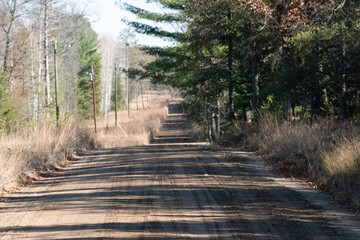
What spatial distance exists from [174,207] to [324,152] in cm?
458

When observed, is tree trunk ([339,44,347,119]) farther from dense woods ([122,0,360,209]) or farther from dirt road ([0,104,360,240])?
dirt road ([0,104,360,240])

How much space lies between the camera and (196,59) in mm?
29781

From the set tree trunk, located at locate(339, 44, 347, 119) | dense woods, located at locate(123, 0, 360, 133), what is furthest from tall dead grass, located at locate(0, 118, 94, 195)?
tree trunk, located at locate(339, 44, 347, 119)

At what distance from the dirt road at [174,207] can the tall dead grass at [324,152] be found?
0.57 m

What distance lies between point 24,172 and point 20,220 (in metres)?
4.28

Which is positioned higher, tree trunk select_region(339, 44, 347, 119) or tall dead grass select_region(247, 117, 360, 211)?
tree trunk select_region(339, 44, 347, 119)

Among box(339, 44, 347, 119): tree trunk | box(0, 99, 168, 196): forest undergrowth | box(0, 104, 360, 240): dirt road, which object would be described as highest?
box(339, 44, 347, 119): tree trunk

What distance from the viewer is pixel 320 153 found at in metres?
11.4

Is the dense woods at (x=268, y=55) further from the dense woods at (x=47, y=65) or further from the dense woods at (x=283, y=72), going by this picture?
the dense woods at (x=47, y=65)

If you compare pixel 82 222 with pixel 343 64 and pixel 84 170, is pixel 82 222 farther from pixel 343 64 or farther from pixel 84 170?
pixel 343 64

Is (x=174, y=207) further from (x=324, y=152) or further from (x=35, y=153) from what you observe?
(x=35, y=153)

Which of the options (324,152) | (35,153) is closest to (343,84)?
(324,152)

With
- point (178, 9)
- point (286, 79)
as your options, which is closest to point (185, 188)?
point (286, 79)

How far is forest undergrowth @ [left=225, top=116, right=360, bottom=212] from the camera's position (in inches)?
361
